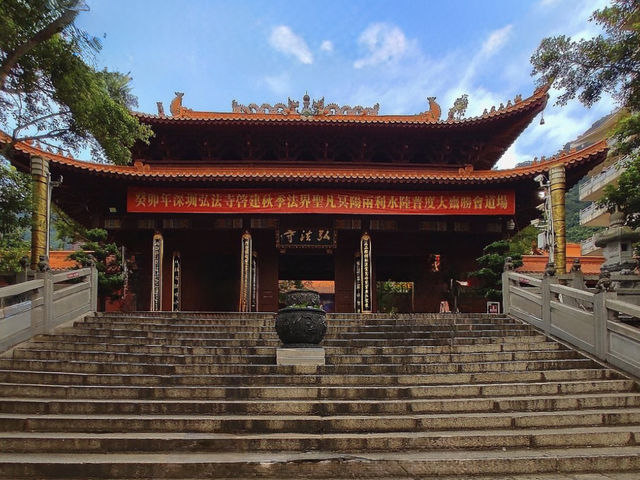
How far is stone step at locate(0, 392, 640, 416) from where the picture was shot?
538 cm

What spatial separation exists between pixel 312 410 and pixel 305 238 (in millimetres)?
7951

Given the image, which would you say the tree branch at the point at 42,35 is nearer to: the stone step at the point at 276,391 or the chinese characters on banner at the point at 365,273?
the stone step at the point at 276,391

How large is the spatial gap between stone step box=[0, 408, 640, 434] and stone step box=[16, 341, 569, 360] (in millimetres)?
1852

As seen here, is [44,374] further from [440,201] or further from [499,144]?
[499,144]

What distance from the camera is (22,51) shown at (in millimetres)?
Answer: 6062

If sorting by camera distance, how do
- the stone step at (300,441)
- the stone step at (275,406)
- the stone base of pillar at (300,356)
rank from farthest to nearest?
the stone base of pillar at (300,356), the stone step at (275,406), the stone step at (300,441)

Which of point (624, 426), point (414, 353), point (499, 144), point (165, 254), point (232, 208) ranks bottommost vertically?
point (624, 426)

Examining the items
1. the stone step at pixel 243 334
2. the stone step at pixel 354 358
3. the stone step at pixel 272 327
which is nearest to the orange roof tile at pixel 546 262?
the stone step at pixel 272 327

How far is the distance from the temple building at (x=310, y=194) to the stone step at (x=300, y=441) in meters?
7.58

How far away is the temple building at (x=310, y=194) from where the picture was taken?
40.4 feet

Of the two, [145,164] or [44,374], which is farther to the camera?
[145,164]

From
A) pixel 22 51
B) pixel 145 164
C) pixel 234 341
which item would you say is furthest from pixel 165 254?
pixel 22 51

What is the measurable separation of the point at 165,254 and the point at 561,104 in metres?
10.2

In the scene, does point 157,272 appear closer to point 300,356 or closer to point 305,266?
point 305,266
